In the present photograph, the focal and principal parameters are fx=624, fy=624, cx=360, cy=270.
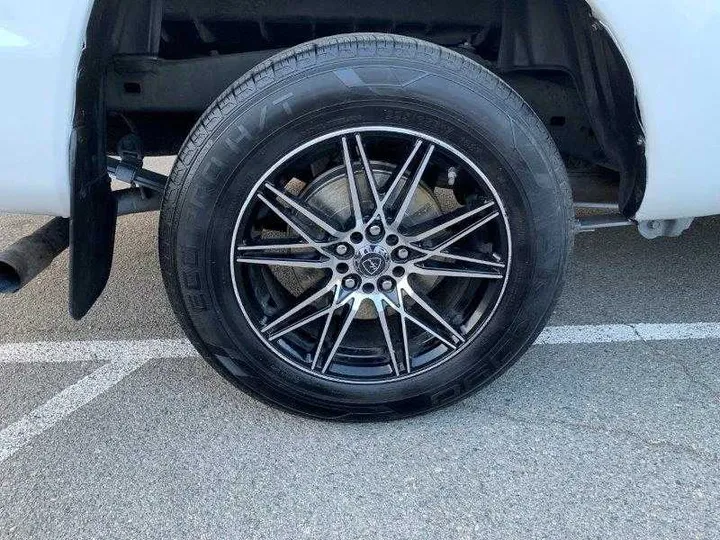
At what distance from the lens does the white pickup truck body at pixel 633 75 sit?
1.67 metres

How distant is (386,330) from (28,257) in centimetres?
122

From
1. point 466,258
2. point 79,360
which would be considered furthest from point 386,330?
point 79,360

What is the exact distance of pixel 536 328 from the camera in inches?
83.0

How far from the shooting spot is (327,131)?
6.14 feet

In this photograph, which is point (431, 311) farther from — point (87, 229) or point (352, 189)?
point (87, 229)

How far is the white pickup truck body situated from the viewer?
1.67 m

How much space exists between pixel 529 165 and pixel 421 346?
722 millimetres

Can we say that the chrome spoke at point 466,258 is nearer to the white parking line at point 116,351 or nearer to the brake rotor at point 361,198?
the brake rotor at point 361,198

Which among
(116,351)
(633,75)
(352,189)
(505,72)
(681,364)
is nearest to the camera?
(633,75)

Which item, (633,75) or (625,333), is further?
(625,333)

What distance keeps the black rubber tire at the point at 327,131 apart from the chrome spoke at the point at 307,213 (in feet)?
0.35

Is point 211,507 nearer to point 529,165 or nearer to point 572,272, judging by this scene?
point 529,165

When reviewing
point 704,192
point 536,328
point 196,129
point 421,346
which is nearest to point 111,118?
point 196,129

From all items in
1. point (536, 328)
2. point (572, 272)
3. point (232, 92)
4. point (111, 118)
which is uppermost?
point (232, 92)
